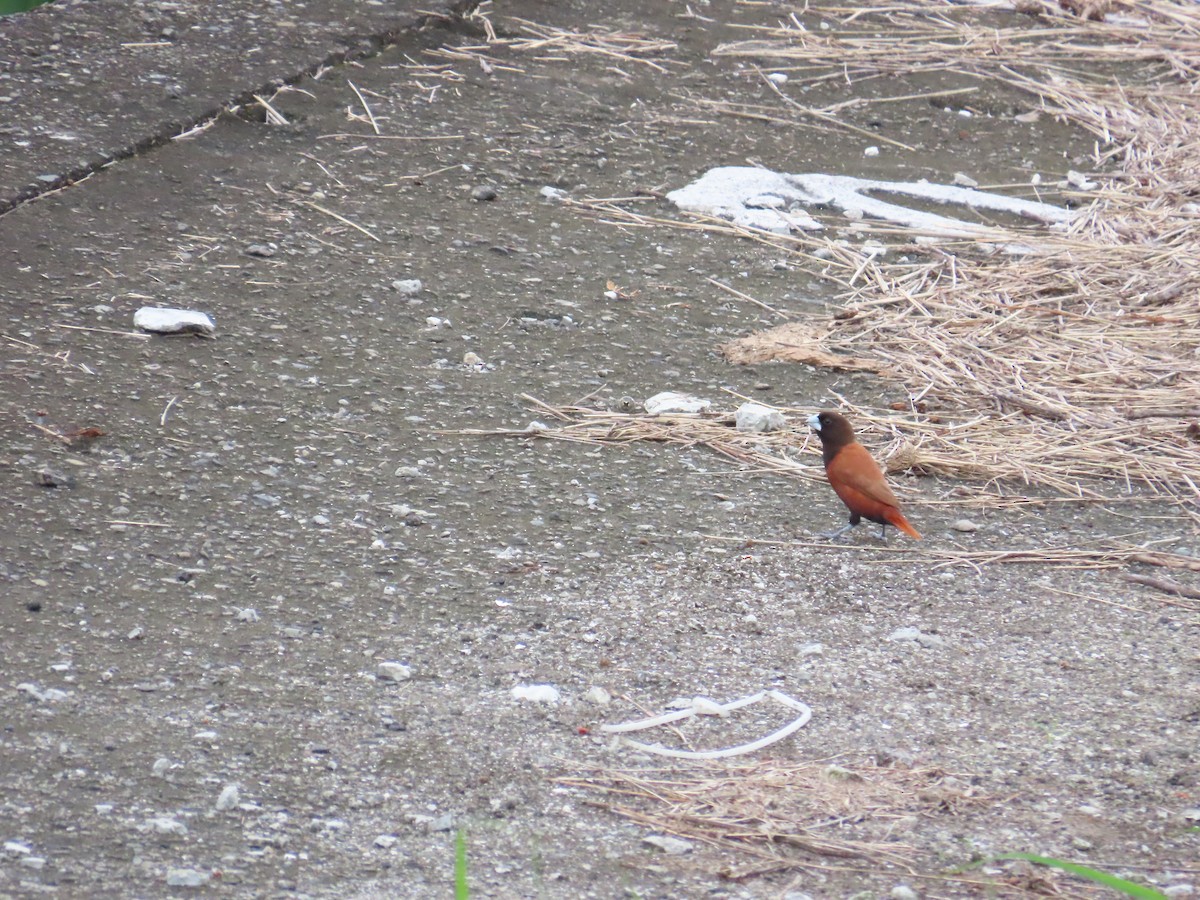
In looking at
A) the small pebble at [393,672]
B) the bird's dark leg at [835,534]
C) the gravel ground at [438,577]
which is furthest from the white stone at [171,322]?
the bird's dark leg at [835,534]

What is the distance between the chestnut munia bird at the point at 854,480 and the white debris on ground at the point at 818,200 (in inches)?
67.6

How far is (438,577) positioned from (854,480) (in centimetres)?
100

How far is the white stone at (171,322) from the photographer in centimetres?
354

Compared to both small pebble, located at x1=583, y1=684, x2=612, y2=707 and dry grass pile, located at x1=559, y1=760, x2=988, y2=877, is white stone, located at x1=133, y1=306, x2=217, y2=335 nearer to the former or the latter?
small pebble, located at x1=583, y1=684, x2=612, y2=707

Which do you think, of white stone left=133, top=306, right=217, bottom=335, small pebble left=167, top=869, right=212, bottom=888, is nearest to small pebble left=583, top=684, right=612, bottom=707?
small pebble left=167, top=869, right=212, bottom=888

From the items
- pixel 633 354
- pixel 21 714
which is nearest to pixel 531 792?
pixel 21 714

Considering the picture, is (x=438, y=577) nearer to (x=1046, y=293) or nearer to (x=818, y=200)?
(x=1046, y=293)

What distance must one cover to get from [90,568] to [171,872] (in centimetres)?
94

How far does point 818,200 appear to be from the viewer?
4914 mm

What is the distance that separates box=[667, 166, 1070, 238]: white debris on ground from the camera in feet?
15.5

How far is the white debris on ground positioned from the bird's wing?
1.78m

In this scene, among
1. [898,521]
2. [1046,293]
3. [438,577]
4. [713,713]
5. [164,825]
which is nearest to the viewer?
[164,825]

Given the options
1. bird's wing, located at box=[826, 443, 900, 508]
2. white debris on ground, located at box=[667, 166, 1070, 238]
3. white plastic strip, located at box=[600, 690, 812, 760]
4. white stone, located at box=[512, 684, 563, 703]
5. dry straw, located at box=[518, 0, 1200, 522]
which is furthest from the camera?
white debris on ground, located at box=[667, 166, 1070, 238]

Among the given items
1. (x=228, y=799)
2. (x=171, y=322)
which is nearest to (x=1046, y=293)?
(x=171, y=322)
